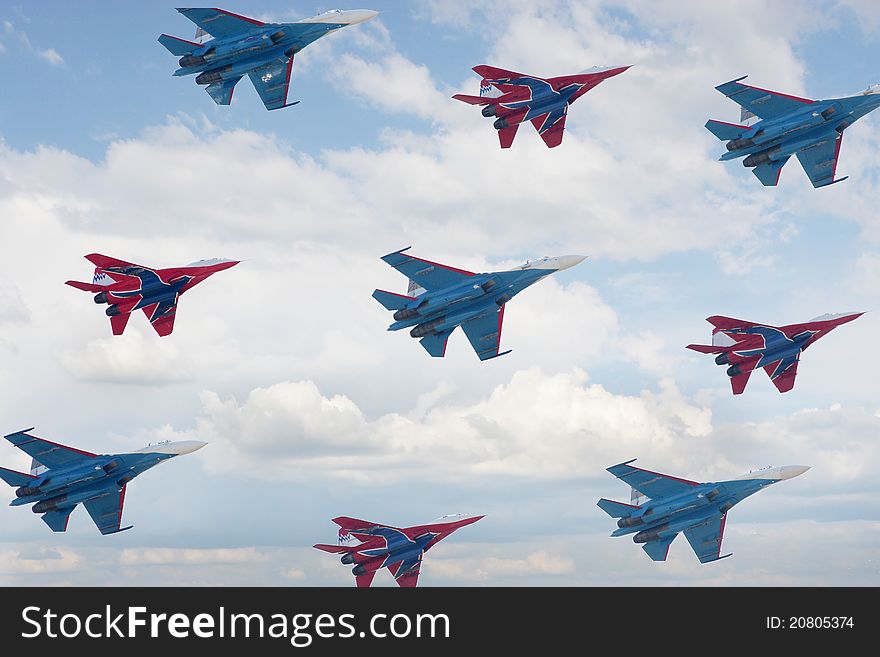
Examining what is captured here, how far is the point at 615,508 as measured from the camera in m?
98.8

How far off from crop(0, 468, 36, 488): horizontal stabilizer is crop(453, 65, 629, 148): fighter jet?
2270 inches

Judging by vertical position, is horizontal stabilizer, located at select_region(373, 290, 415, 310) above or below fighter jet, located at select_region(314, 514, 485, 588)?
above

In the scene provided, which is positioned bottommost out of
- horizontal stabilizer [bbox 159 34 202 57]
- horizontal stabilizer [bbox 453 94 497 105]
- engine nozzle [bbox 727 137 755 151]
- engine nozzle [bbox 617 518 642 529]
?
engine nozzle [bbox 617 518 642 529]

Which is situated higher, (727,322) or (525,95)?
(525,95)

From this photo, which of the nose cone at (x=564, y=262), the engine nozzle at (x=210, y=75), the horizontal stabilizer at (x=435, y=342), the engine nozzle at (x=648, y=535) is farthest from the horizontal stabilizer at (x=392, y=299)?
the engine nozzle at (x=648, y=535)

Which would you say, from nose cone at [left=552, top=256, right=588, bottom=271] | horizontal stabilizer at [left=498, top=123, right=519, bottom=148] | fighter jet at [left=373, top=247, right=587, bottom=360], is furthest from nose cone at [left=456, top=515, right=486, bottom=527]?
horizontal stabilizer at [left=498, top=123, right=519, bottom=148]

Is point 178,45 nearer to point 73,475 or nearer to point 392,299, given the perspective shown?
point 392,299

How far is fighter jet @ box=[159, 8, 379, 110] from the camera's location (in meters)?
97.2

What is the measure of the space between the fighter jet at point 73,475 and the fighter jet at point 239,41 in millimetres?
37832

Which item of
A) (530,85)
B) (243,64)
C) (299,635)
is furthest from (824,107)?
(299,635)

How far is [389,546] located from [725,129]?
55004 mm

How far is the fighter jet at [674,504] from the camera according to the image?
9756 centimetres

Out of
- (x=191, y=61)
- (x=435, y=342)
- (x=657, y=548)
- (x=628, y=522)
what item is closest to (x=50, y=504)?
(x=435, y=342)

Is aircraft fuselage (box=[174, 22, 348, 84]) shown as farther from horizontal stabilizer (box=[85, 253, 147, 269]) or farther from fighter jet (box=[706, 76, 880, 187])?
fighter jet (box=[706, 76, 880, 187])
